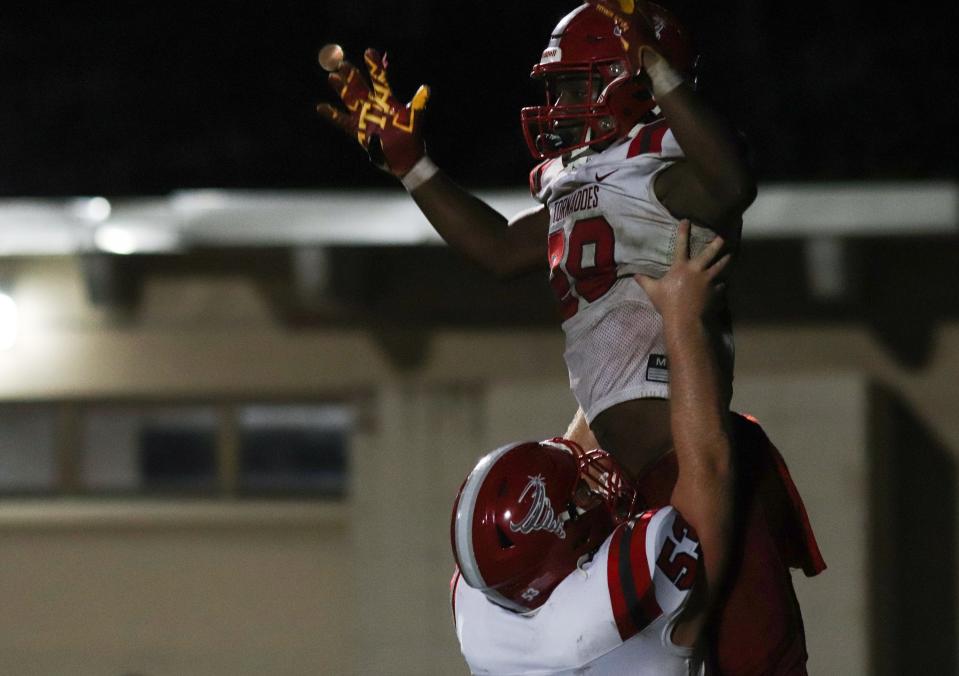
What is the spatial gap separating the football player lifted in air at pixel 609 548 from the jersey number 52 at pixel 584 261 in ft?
0.69

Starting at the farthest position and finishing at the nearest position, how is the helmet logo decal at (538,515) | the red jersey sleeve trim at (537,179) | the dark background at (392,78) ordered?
the dark background at (392,78)
the red jersey sleeve trim at (537,179)
the helmet logo decal at (538,515)

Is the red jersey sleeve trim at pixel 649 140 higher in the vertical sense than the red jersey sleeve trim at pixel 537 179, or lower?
higher

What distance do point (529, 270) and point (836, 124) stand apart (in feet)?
19.3

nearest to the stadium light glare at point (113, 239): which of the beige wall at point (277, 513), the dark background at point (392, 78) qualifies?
the beige wall at point (277, 513)

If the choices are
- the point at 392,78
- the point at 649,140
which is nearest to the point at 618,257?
the point at 649,140

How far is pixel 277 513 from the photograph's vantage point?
289 inches

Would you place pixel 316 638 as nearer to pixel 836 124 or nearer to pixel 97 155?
pixel 97 155

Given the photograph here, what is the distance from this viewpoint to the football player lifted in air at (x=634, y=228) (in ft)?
8.71

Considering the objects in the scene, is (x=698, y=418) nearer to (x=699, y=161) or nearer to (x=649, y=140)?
(x=699, y=161)

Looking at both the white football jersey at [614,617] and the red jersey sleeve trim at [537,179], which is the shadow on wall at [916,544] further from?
the white football jersey at [614,617]

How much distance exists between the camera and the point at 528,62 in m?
9.59

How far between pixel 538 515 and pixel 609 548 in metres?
0.13

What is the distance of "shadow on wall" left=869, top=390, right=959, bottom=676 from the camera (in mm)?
6820

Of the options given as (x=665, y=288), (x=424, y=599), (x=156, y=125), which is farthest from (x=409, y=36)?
(x=665, y=288)
